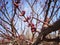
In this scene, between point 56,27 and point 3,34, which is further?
point 3,34

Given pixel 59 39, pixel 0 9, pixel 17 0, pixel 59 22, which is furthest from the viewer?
pixel 0 9

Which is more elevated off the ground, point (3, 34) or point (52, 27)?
point (52, 27)

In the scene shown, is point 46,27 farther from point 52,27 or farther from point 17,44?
point 17,44

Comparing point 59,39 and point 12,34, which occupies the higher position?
point 59,39

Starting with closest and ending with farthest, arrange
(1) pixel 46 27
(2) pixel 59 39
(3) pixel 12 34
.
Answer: (1) pixel 46 27, (2) pixel 59 39, (3) pixel 12 34

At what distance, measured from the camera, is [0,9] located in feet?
11.6

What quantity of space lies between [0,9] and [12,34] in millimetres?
594

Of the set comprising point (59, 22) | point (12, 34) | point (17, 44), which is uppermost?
point (59, 22)

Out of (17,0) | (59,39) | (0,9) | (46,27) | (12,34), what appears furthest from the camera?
(0,9)

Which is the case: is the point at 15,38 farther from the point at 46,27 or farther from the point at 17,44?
the point at 46,27

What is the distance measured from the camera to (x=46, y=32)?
7.46 feet

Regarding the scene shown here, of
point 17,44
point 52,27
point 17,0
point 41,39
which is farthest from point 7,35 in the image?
point 52,27

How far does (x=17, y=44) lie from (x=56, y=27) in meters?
1.48

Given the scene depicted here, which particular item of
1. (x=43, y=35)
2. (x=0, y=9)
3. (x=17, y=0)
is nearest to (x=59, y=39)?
(x=43, y=35)
